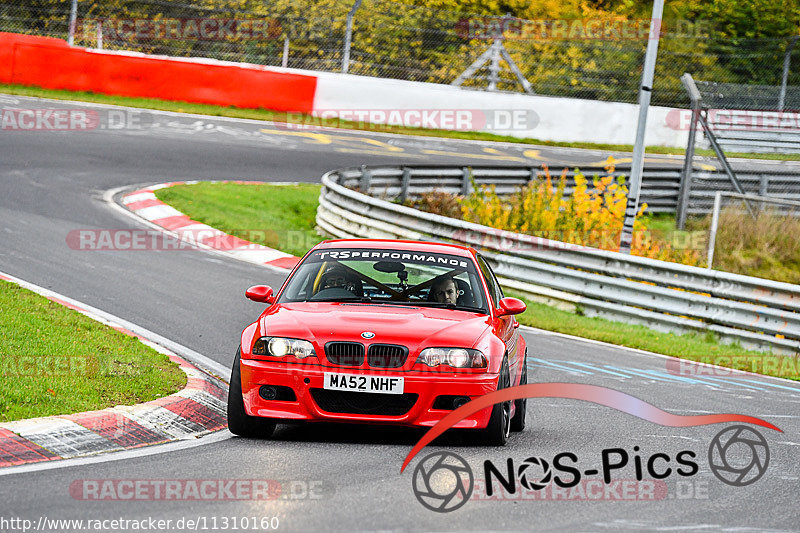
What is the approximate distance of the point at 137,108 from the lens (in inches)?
1040

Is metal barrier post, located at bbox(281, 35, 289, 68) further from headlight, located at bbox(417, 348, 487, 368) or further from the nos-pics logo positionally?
headlight, located at bbox(417, 348, 487, 368)

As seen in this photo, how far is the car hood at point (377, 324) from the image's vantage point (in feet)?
23.4

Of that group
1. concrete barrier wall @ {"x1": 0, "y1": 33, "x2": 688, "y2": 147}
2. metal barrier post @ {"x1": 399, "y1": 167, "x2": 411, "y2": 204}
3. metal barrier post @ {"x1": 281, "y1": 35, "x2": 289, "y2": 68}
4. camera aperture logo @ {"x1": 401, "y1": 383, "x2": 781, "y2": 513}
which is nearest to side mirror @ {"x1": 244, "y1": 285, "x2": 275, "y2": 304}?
camera aperture logo @ {"x1": 401, "y1": 383, "x2": 781, "y2": 513}

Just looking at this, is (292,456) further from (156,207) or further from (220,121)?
(220,121)

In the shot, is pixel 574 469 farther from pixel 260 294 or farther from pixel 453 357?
pixel 260 294

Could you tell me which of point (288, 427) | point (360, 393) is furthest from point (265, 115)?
point (360, 393)

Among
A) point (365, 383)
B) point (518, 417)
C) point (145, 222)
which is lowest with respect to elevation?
point (145, 222)

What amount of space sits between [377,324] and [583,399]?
305 cm

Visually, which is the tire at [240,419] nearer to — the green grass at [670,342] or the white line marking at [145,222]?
the green grass at [670,342]

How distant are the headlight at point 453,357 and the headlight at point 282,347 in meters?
0.71

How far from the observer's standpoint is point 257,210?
19.5 meters

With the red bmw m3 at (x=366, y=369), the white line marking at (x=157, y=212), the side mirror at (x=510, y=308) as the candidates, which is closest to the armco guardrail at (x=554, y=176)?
the white line marking at (x=157, y=212)

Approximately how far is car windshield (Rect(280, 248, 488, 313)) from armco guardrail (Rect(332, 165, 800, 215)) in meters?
11.6

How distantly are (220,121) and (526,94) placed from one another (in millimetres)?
8676
